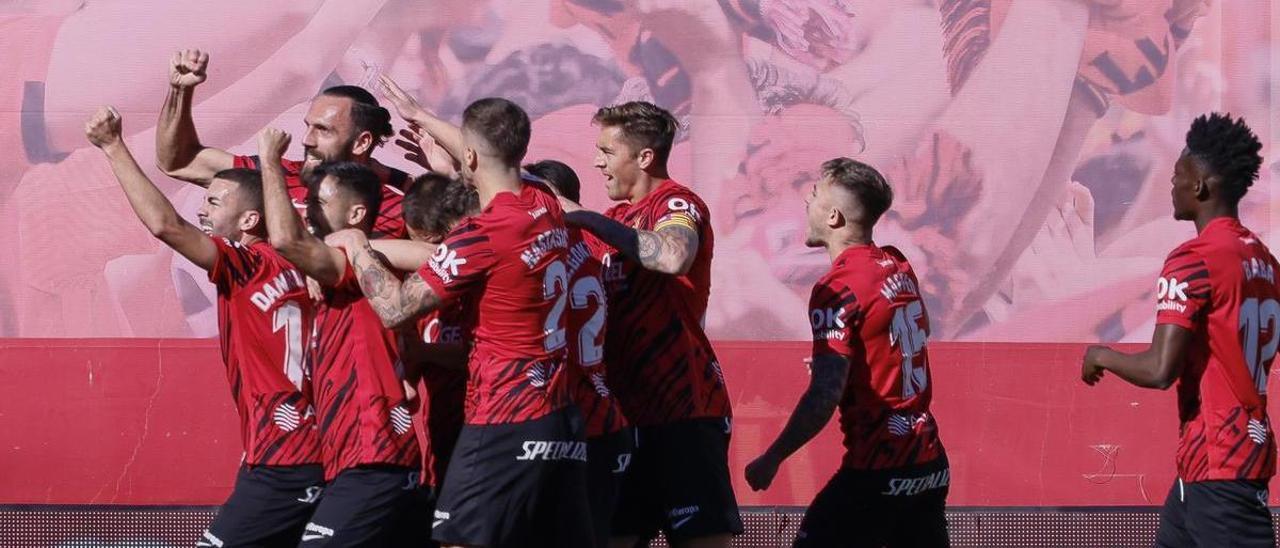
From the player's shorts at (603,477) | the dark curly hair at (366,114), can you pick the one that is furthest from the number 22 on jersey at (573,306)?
the dark curly hair at (366,114)

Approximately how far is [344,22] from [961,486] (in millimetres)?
5020

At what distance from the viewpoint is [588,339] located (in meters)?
5.55

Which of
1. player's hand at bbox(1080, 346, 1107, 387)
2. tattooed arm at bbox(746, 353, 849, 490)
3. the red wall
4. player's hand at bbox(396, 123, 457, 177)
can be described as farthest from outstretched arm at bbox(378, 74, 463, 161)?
the red wall

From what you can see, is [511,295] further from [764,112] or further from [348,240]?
[764,112]

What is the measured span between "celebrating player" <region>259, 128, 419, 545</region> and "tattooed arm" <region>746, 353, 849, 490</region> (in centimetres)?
118

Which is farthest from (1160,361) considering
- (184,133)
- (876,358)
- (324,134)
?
(184,133)

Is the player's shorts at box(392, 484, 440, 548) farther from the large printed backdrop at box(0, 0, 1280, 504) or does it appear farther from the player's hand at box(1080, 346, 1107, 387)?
the large printed backdrop at box(0, 0, 1280, 504)

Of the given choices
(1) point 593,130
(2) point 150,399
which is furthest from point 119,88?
(1) point 593,130

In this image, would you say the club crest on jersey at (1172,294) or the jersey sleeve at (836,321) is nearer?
the club crest on jersey at (1172,294)

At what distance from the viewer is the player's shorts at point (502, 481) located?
16.8ft

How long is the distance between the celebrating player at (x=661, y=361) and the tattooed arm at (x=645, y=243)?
0.27m

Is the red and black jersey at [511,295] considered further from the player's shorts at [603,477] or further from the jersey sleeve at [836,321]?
the jersey sleeve at [836,321]

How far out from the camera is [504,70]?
11.1 meters

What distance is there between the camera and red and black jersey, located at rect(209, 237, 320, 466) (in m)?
5.69
